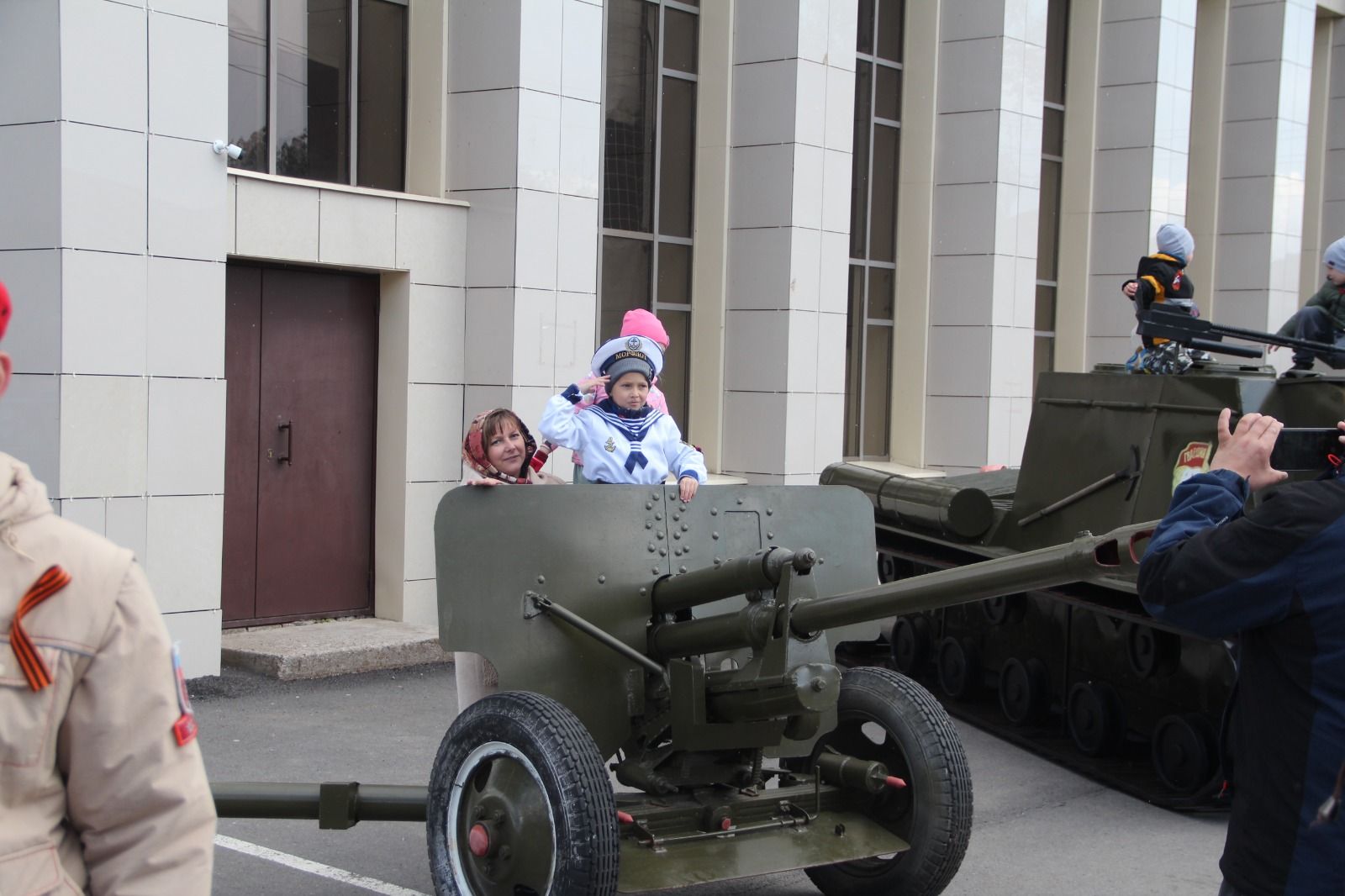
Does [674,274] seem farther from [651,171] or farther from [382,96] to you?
[382,96]

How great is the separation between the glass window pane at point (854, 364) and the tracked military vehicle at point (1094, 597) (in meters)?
5.17

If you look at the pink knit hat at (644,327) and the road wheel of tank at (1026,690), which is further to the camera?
the road wheel of tank at (1026,690)

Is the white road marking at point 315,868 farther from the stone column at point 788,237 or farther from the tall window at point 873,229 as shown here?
the tall window at point 873,229

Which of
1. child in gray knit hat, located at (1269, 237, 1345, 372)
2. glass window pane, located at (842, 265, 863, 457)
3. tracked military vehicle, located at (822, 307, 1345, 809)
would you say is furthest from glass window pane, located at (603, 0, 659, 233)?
child in gray knit hat, located at (1269, 237, 1345, 372)

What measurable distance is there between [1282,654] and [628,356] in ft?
10.7

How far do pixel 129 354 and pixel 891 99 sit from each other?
9.06m

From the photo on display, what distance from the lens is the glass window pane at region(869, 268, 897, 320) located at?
15180 millimetres

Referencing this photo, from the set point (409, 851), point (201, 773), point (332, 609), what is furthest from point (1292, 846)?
point (332, 609)

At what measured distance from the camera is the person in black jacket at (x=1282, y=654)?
3.07 meters

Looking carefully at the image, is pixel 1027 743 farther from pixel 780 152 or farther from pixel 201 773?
pixel 201 773

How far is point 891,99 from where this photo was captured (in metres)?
15.1

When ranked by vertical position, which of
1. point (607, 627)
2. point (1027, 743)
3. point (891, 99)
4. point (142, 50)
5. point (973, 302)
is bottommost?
point (1027, 743)

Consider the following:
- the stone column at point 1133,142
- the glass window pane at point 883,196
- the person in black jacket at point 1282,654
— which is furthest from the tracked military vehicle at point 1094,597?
the stone column at point 1133,142

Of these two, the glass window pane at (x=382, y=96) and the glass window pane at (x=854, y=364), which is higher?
the glass window pane at (x=382, y=96)
